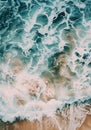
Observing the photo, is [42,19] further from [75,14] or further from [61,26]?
[75,14]

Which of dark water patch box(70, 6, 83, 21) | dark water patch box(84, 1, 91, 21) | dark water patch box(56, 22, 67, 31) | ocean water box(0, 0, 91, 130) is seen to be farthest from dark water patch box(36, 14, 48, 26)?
dark water patch box(84, 1, 91, 21)

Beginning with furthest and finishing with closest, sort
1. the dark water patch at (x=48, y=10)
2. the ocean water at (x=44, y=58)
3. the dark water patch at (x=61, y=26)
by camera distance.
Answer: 1. the dark water patch at (x=48, y=10)
2. the dark water patch at (x=61, y=26)
3. the ocean water at (x=44, y=58)

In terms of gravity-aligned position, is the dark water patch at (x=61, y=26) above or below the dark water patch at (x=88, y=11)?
below

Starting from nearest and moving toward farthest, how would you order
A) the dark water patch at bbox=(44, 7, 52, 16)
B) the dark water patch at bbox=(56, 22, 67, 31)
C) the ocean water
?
the ocean water, the dark water patch at bbox=(56, 22, 67, 31), the dark water patch at bbox=(44, 7, 52, 16)

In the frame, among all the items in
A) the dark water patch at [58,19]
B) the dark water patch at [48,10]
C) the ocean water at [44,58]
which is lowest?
the ocean water at [44,58]

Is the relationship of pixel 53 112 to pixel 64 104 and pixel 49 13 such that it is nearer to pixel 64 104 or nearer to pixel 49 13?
pixel 64 104

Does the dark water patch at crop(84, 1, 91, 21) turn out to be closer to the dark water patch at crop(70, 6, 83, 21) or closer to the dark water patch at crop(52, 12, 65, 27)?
the dark water patch at crop(70, 6, 83, 21)

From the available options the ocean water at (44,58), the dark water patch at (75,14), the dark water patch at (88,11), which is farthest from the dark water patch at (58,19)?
the dark water patch at (88,11)

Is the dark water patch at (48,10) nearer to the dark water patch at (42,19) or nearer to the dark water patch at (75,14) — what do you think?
the dark water patch at (42,19)

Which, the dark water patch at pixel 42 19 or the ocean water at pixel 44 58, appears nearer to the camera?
the ocean water at pixel 44 58
